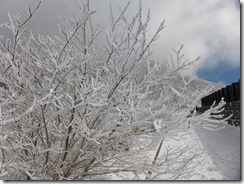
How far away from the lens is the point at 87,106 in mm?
2305

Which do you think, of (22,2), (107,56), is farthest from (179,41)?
(22,2)

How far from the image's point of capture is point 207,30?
2.81 meters

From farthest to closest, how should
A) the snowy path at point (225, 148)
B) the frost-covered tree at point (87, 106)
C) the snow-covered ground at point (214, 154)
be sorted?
1. the snowy path at point (225, 148)
2. the snow-covered ground at point (214, 154)
3. the frost-covered tree at point (87, 106)

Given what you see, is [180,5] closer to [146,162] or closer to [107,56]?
[107,56]

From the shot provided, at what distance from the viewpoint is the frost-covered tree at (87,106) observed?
2.30 m

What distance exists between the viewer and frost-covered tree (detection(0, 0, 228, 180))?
2.30 m

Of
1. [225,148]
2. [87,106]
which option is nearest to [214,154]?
[225,148]

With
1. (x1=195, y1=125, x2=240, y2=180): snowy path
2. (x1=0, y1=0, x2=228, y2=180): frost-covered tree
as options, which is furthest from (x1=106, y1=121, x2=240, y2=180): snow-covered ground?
(x1=0, y1=0, x2=228, y2=180): frost-covered tree

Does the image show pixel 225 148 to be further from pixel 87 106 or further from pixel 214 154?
pixel 87 106

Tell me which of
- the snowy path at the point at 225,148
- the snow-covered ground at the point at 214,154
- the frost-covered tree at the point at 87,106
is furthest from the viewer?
the snowy path at the point at 225,148

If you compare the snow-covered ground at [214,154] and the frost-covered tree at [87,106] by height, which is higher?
the frost-covered tree at [87,106]

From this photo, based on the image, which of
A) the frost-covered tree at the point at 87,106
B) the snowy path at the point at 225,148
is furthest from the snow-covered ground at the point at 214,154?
the frost-covered tree at the point at 87,106

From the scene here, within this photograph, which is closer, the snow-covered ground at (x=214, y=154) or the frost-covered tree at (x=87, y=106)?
the frost-covered tree at (x=87, y=106)

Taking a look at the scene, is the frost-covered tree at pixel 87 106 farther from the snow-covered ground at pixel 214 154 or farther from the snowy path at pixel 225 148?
the snowy path at pixel 225 148
